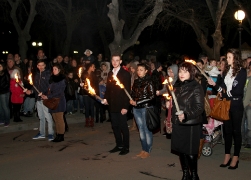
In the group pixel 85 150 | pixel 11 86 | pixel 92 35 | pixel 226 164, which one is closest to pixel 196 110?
pixel 226 164

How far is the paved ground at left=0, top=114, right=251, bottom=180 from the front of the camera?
6.42 m

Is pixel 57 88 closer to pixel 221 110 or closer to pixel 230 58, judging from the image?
pixel 221 110

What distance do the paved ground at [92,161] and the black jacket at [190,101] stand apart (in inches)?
53.5

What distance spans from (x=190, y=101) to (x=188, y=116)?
0.24 metres

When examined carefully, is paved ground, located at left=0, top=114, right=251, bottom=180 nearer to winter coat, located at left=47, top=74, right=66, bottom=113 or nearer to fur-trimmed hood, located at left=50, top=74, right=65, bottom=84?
winter coat, located at left=47, top=74, right=66, bottom=113

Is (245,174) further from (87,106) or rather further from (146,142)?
(87,106)

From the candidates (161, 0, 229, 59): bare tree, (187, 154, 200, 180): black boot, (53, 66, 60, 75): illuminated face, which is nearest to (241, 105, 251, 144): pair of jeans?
(187, 154, 200, 180): black boot

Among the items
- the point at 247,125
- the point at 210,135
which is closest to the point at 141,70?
the point at 210,135

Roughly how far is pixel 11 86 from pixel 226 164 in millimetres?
7556

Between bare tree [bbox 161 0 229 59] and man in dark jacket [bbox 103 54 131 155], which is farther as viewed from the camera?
bare tree [bbox 161 0 229 59]

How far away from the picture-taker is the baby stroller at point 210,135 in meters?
7.64

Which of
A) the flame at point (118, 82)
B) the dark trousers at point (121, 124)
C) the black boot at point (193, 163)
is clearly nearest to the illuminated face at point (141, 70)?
the flame at point (118, 82)

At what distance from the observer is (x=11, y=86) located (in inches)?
465

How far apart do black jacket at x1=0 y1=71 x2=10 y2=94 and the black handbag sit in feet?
17.9
